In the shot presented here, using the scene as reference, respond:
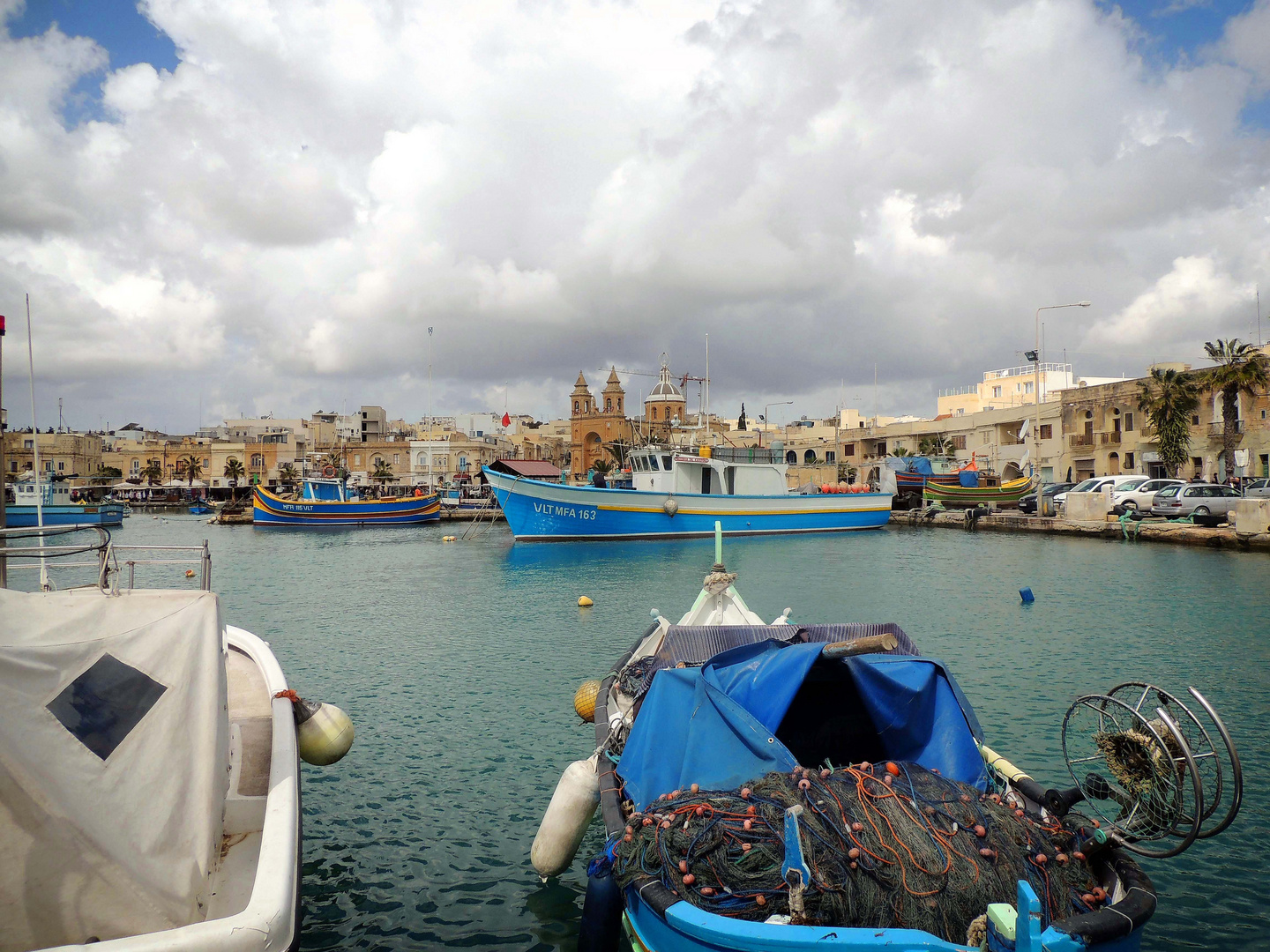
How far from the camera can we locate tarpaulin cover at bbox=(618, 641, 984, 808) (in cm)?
474

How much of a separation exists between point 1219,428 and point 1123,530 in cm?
1582

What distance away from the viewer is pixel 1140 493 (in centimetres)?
3297

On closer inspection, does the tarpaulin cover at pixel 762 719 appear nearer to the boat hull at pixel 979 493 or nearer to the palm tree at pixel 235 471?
the boat hull at pixel 979 493

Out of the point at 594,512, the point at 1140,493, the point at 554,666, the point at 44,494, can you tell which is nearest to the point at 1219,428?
the point at 1140,493

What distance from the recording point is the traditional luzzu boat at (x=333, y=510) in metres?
49.8

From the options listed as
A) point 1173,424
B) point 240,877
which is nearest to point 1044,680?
point 240,877

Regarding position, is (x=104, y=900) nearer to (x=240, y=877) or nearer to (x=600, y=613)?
(x=240, y=877)

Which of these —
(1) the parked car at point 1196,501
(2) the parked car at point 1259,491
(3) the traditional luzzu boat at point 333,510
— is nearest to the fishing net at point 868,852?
(1) the parked car at point 1196,501

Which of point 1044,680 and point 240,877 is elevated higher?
point 240,877

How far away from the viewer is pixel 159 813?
379 centimetres

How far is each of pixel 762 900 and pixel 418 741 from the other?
604 cm

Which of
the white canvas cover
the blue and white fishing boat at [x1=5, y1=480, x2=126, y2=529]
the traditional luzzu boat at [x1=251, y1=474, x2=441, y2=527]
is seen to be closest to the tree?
the blue and white fishing boat at [x1=5, y1=480, x2=126, y2=529]

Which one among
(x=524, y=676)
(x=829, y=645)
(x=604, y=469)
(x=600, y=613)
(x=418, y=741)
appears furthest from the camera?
(x=604, y=469)

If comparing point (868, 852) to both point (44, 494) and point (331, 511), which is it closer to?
point (331, 511)
